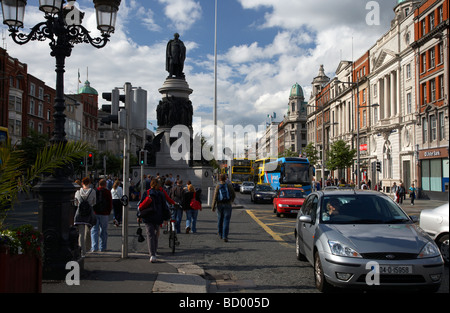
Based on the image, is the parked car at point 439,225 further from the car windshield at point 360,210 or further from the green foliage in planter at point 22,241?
the green foliage in planter at point 22,241

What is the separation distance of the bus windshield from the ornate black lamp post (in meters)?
22.1

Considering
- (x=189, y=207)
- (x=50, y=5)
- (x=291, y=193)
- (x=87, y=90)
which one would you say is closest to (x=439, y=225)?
(x=189, y=207)

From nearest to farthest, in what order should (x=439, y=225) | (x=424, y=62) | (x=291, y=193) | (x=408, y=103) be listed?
1. (x=439, y=225)
2. (x=291, y=193)
3. (x=424, y=62)
4. (x=408, y=103)

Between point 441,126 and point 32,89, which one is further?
point 32,89

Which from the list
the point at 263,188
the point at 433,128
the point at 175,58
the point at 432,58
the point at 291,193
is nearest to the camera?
the point at 291,193

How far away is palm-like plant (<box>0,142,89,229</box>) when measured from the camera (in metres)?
4.42

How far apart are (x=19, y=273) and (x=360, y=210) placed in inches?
202

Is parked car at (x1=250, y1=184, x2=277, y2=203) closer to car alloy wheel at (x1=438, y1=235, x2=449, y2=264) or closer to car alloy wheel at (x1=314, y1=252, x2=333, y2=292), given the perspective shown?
car alloy wheel at (x1=438, y1=235, x2=449, y2=264)

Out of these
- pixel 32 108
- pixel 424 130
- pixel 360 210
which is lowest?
pixel 360 210

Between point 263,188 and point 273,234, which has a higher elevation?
→ point 263,188

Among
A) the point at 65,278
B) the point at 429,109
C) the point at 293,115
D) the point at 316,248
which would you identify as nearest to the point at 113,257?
the point at 65,278

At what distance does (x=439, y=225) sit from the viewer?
8312 mm

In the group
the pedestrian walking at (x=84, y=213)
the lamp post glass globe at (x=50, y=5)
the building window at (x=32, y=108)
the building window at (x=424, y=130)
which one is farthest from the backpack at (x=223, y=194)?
the building window at (x=32, y=108)

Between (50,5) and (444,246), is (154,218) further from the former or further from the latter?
(444,246)
